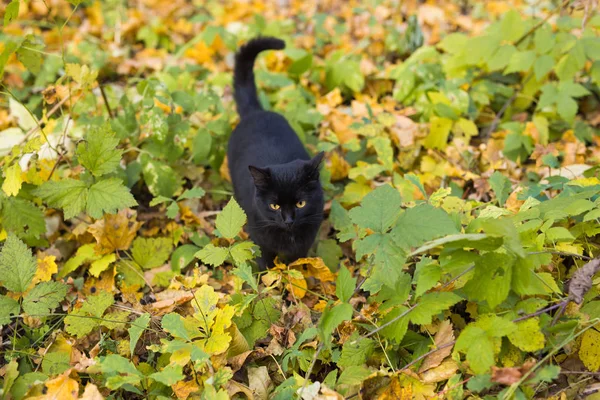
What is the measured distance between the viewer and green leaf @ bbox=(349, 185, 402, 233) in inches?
68.3

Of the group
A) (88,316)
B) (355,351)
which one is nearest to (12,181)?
(88,316)

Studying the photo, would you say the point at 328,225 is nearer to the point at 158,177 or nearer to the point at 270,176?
the point at 270,176

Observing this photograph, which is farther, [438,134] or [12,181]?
[438,134]

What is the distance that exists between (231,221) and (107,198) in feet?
2.21

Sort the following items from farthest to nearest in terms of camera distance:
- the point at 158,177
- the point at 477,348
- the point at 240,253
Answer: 1. the point at 158,177
2. the point at 240,253
3. the point at 477,348

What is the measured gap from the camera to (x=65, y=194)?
2332mm

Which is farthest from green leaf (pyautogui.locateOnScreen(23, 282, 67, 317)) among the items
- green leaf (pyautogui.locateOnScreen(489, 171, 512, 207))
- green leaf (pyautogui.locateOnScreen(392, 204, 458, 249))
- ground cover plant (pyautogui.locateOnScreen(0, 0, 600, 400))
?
green leaf (pyautogui.locateOnScreen(489, 171, 512, 207))

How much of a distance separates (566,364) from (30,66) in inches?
118

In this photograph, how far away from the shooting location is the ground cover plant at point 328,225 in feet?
5.70

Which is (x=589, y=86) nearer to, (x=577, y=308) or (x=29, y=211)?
(x=577, y=308)

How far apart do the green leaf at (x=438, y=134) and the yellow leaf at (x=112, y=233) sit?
2018mm

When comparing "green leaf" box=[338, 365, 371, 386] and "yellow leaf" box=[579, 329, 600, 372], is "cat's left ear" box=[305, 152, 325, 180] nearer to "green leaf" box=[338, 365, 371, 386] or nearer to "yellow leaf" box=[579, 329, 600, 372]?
"green leaf" box=[338, 365, 371, 386]

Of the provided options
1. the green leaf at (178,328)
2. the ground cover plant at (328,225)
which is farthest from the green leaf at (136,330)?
the green leaf at (178,328)

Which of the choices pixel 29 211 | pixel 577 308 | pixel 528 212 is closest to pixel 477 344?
pixel 577 308
